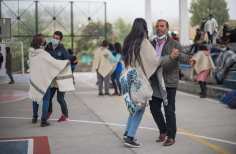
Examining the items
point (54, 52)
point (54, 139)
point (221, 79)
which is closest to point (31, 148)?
point (54, 139)

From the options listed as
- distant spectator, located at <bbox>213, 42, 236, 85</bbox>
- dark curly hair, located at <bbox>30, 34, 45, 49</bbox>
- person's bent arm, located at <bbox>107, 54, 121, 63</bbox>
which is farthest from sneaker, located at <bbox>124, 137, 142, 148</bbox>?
distant spectator, located at <bbox>213, 42, 236, 85</bbox>

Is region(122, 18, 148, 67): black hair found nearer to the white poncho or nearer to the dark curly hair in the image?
the white poncho

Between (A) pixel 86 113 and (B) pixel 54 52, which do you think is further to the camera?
(A) pixel 86 113

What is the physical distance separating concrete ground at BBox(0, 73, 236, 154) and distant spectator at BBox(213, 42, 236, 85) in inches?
66.4

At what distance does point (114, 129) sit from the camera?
7164 mm

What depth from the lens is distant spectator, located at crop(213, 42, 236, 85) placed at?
1227cm

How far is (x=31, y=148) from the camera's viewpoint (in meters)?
5.80

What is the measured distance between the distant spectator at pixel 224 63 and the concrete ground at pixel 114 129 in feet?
5.54

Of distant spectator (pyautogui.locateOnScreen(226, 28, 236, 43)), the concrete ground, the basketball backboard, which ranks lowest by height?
the concrete ground

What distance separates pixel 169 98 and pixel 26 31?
2132 centimetres

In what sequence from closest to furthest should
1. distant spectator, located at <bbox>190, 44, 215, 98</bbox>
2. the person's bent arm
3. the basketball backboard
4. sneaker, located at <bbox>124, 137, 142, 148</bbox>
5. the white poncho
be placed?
sneaker, located at <bbox>124, 137, 142, 148</bbox> < the white poncho < distant spectator, located at <bbox>190, 44, 215, 98</bbox> < the person's bent arm < the basketball backboard

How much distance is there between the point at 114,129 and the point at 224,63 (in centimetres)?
648

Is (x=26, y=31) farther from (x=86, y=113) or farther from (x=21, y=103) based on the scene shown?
(x=86, y=113)

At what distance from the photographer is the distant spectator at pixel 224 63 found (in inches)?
483
